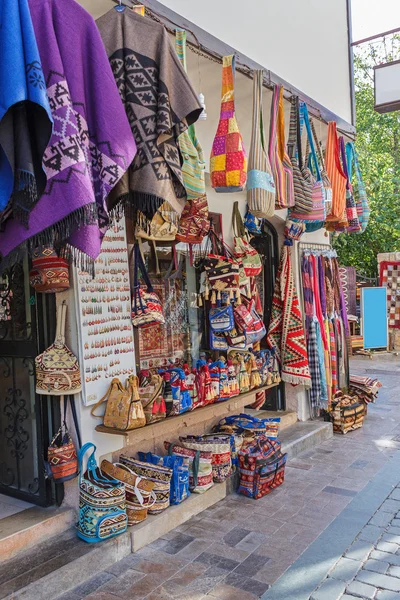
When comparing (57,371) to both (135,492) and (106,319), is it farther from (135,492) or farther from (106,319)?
(135,492)

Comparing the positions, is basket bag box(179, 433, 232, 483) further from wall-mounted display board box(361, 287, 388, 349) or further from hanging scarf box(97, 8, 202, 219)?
wall-mounted display board box(361, 287, 388, 349)

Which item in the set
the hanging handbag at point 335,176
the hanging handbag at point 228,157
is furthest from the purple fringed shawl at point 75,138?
the hanging handbag at point 335,176

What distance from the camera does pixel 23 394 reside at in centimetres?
406

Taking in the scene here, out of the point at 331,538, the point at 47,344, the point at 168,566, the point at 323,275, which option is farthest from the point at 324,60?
the point at 168,566

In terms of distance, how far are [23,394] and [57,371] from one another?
0.55m

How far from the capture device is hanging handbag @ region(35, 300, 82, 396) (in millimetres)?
3697

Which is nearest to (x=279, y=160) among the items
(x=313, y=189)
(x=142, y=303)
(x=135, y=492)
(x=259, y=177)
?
(x=259, y=177)

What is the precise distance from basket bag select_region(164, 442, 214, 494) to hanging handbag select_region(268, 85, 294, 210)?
7.32 feet

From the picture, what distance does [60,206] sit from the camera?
66.8 inches

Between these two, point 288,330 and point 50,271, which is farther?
point 288,330

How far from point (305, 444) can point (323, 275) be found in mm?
2271

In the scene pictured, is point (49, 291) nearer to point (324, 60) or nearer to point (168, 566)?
point (168, 566)

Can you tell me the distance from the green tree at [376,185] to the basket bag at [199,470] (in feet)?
42.4

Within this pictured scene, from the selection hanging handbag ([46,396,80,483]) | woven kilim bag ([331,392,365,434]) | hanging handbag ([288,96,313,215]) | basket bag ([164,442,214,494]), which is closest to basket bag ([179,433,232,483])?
basket bag ([164,442,214,494])
